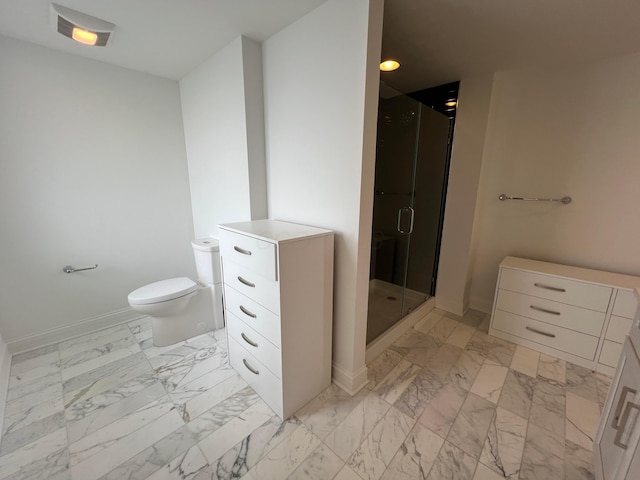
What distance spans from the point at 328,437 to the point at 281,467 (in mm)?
260

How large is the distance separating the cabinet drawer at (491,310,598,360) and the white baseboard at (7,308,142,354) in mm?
3323

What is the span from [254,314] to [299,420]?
624 millimetres

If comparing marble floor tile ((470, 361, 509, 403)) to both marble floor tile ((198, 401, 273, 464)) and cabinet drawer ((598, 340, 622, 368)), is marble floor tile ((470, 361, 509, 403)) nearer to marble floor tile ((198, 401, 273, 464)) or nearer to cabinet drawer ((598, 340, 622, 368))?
cabinet drawer ((598, 340, 622, 368))

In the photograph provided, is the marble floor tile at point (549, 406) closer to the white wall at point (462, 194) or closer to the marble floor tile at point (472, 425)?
the marble floor tile at point (472, 425)

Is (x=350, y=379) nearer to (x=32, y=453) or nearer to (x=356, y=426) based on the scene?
(x=356, y=426)

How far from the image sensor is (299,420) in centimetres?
139

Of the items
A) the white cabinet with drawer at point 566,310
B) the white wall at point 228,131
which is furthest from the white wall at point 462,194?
the white wall at point 228,131

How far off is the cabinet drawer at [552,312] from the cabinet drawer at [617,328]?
0.14 feet

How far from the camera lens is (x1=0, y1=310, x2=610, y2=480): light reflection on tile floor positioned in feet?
3.79

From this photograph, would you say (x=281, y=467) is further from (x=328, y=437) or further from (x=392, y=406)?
(x=392, y=406)

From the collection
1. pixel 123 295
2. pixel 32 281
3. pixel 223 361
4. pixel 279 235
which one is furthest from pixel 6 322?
pixel 279 235

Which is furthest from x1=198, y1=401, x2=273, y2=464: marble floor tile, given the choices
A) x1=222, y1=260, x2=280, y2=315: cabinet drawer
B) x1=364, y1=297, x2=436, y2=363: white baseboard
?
x1=364, y1=297, x2=436, y2=363: white baseboard

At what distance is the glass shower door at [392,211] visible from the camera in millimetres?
1978

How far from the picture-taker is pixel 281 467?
1147 mm
